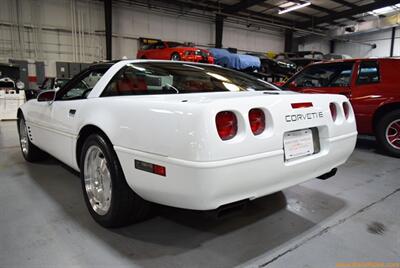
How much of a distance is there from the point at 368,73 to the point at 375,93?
1.05 ft

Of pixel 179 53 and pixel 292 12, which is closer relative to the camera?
pixel 179 53

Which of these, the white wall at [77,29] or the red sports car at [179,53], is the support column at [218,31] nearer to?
the white wall at [77,29]

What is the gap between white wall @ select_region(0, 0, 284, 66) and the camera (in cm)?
1005

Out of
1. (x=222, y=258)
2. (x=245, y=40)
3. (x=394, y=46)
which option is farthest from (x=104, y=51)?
(x=394, y=46)

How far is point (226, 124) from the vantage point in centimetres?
132

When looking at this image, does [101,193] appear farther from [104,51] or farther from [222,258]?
[104,51]

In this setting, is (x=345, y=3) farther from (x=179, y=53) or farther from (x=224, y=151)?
(x=224, y=151)

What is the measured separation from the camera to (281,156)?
57.8 inches

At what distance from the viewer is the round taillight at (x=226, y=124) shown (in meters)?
1.30

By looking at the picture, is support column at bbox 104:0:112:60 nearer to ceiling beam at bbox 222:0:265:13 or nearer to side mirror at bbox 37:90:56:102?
ceiling beam at bbox 222:0:265:13

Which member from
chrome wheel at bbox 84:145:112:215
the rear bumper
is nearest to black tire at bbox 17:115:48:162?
chrome wheel at bbox 84:145:112:215

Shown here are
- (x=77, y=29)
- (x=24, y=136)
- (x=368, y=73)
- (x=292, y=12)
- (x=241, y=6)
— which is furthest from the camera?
(x=292, y=12)

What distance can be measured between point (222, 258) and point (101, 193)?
871 millimetres

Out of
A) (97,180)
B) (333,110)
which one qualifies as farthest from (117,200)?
(333,110)
